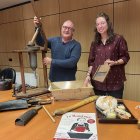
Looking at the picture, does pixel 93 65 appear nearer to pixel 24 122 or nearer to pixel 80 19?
pixel 24 122

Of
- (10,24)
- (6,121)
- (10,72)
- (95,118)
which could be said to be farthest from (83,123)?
(10,24)

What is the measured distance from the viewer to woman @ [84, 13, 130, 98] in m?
1.98

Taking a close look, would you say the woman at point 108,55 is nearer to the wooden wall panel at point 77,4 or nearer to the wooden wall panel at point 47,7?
the wooden wall panel at point 77,4

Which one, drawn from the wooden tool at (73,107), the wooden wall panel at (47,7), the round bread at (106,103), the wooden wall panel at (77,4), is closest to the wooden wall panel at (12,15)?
the wooden wall panel at (47,7)

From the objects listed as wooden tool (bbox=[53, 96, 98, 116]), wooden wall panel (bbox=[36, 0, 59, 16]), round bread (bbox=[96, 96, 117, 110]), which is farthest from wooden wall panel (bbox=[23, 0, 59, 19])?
round bread (bbox=[96, 96, 117, 110])

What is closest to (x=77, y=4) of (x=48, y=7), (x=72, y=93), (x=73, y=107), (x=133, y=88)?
(x=48, y=7)

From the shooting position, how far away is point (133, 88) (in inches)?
116

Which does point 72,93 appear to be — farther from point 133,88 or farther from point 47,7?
point 47,7

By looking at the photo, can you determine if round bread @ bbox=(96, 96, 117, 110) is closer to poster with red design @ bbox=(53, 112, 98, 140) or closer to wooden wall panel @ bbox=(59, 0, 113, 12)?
poster with red design @ bbox=(53, 112, 98, 140)

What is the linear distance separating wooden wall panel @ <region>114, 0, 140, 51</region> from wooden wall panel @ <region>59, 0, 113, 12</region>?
0.23 meters

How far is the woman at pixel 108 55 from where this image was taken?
77.9 inches

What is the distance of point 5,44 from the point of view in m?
4.93

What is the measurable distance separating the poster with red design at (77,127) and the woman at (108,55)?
696 millimetres

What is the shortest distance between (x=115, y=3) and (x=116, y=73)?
1.36 m
